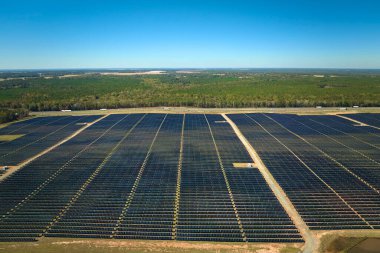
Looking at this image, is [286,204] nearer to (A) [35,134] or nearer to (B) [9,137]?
(A) [35,134]

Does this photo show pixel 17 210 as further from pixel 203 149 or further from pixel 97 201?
pixel 203 149

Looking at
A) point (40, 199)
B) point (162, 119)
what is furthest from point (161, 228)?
point (162, 119)

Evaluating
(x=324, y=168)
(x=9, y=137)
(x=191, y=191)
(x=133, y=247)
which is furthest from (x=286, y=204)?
(x=9, y=137)

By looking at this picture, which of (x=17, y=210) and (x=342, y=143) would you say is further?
(x=342, y=143)

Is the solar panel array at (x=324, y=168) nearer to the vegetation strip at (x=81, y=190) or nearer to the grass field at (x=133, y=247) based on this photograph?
the grass field at (x=133, y=247)

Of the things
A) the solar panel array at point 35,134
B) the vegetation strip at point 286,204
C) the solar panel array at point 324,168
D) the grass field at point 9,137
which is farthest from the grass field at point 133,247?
the grass field at point 9,137
